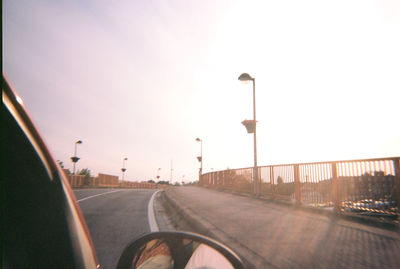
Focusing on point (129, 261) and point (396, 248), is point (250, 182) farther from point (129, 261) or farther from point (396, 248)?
point (129, 261)

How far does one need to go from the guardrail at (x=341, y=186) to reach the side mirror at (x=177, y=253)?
653 centimetres

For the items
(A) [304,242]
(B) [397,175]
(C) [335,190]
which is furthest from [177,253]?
(C) [335,190]

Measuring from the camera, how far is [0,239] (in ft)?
2.75

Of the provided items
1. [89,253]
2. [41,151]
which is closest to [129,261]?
[89,253]

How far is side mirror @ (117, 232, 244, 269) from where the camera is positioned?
143cm

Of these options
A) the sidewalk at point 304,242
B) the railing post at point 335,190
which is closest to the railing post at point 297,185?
the railing post at point 335,190

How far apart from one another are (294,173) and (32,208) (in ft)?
33.0

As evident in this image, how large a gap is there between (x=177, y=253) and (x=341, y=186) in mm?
7568

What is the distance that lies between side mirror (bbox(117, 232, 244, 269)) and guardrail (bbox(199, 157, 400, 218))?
6.53 m

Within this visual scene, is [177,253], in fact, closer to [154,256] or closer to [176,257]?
[176,257]

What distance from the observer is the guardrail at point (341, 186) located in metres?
5.91

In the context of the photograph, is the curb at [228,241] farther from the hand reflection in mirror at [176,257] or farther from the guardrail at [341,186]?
the guardrail at [341,186]

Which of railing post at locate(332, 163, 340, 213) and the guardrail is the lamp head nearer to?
the guardrail

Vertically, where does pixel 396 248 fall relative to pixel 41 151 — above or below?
below
